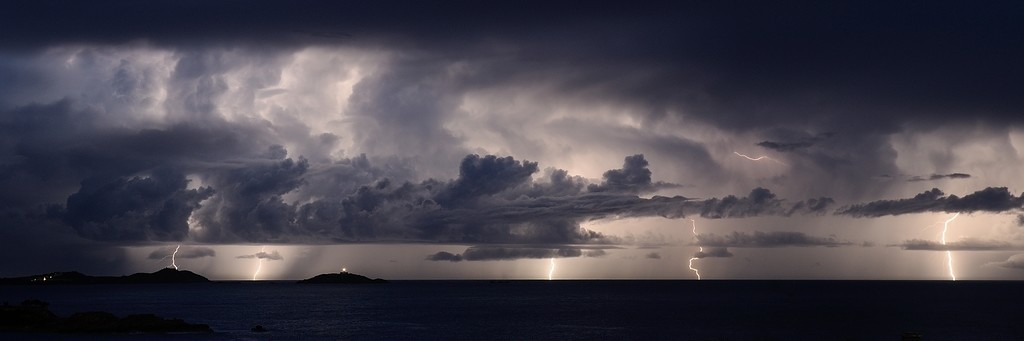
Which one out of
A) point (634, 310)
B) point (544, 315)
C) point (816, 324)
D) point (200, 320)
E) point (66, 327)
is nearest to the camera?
point (66, 327)

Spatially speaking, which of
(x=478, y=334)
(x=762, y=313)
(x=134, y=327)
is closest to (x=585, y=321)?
(x=478, y=334)

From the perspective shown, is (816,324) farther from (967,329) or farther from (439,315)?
(439,315)

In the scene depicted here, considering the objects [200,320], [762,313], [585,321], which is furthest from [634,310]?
[200,320]

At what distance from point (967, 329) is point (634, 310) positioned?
74.8 metres

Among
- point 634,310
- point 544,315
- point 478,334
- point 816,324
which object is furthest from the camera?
point 634,310

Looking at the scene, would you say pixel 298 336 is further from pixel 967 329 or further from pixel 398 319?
pixel 967 329

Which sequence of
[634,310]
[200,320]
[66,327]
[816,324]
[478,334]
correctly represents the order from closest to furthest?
[66,327]
[478,334]
[816,324]
[200,320]
[634,310]

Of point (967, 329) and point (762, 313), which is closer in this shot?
point (967, 329)

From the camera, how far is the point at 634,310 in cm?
19738

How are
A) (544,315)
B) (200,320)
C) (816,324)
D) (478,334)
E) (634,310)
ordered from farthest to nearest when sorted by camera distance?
(634,310), (544,315), (200,320), (816,324), (478,334)

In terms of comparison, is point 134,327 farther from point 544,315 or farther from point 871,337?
point 871,337

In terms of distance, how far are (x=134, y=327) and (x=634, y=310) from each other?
109m

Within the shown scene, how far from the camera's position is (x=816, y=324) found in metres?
150

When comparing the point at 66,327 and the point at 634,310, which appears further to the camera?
the point at 634,310
